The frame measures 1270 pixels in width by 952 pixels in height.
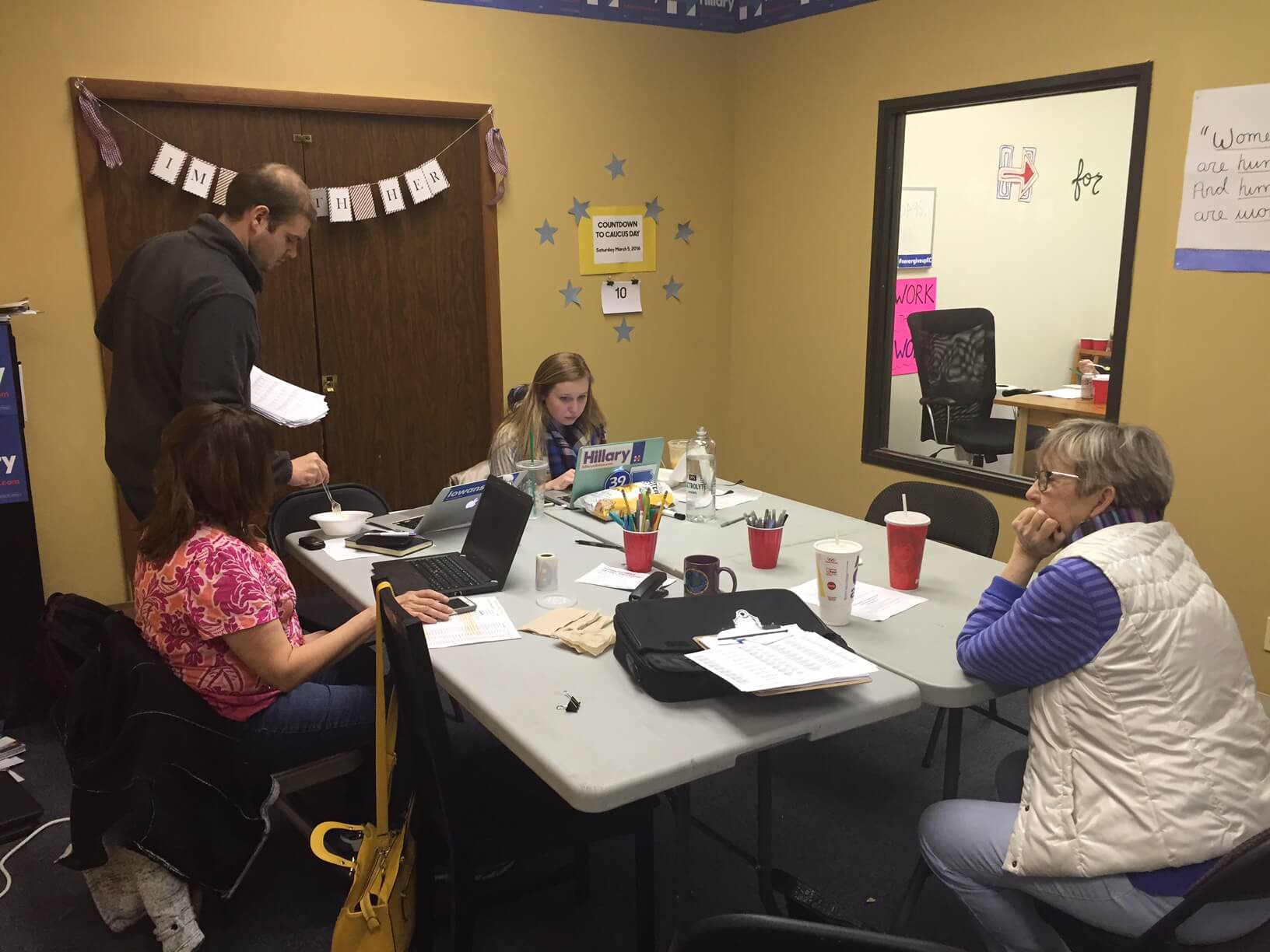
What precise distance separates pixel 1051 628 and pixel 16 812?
2.55 metres

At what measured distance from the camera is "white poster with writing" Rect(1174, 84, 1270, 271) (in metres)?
2.93

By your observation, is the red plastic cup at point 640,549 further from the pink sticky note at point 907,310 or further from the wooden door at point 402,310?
the pink sticky note at point 907,310

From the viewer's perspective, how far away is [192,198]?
11.7 feet

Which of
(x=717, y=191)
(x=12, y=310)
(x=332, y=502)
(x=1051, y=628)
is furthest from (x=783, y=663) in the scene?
(x=717, y=191)

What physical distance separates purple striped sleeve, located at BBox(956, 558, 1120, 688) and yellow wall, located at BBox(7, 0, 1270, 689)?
6.42 ft

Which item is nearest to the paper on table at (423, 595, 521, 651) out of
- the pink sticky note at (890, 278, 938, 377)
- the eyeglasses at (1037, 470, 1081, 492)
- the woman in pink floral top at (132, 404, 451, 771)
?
the woman in pink floral top at (132, 404, 451, 771)

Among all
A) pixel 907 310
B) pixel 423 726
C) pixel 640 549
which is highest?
pixel 907 310

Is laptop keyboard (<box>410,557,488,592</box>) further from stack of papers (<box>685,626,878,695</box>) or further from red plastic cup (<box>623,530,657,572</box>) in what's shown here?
stack of papers (<box>685,626,878,695</box>)

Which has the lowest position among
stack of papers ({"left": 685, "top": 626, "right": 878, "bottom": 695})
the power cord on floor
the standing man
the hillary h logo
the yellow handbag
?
the power cord on floor

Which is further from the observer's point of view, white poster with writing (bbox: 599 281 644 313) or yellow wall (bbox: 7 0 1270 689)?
white poster with writing (bbox: 599 281 644 313)

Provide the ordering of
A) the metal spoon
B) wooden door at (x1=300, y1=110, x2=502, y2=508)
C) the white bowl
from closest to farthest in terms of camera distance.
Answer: the white bowl → the metal spoon → wooden door at (x1=300, y1=110, x2=502, y2=508)

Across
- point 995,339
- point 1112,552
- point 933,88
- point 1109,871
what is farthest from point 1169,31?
point 1109,871

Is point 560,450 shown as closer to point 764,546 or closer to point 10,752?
point 764,546

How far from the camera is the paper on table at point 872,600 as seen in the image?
2057mm
